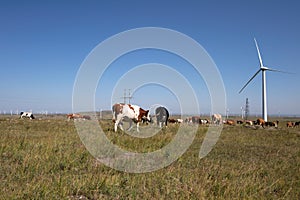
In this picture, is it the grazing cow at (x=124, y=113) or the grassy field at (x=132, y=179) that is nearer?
the grassy field at (x=132, y=179)

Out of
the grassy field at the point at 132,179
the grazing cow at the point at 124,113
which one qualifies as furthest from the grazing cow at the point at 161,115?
the grassy field at the point at 132,179

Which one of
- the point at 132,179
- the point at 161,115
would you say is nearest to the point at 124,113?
the point at 161,115

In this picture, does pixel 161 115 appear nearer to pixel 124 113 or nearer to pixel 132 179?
pixel 124 113

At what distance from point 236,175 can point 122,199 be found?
12.0 ft

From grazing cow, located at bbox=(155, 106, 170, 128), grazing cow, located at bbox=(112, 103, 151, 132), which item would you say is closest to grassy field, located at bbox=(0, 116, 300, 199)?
grazing cow, located at bbox=(112, 103, 151, 132)

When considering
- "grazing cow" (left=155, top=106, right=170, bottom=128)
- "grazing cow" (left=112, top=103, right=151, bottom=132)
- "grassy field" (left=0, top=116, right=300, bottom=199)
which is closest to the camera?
"grassy field" (left=0, top=116, right=300, bottom=199)

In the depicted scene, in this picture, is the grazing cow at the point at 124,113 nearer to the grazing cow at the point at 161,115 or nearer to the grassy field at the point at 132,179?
the grazing cow at the point at 161,115

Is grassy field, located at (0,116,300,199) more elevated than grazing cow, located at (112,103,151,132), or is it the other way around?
grazing cow, located at (112,103,151,132)

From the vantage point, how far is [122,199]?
5.36 m

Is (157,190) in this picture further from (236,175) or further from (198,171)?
(236,175)

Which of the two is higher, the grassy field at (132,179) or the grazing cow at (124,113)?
the grazing cow at (124,113)

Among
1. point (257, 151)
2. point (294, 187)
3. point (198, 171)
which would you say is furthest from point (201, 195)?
point (257, 151)

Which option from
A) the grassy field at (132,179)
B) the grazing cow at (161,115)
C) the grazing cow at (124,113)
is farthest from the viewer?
the grazing cow at (161,115)

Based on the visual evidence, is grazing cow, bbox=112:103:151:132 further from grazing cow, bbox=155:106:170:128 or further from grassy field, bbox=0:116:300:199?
grassy field, bbox=0:116:300:199
